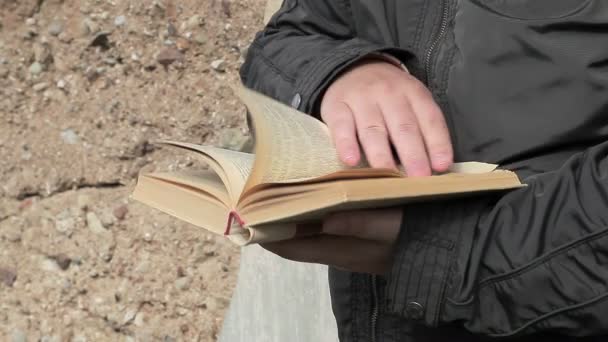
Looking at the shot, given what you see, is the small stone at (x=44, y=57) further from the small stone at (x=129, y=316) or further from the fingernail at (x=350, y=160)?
the fingernail at (x=350, y=160)

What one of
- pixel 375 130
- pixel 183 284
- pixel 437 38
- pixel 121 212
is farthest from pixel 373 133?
pixel 121 212

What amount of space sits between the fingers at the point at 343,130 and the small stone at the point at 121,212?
1.49 metres

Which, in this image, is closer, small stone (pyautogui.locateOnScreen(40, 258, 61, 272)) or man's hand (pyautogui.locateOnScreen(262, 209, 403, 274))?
man's hand (pyautogui.locateOnScreen(262, 209, 403, 274))

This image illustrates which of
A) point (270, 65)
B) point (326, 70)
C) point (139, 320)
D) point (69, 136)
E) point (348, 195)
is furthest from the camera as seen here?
point (69, 136)

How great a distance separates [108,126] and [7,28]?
527mm

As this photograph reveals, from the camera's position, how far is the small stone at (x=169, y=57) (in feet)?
8.31

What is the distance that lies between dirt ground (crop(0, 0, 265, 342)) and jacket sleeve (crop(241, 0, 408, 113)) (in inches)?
43.3

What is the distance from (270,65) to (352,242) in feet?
1.30

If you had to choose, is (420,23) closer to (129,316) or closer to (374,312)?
(374,312)

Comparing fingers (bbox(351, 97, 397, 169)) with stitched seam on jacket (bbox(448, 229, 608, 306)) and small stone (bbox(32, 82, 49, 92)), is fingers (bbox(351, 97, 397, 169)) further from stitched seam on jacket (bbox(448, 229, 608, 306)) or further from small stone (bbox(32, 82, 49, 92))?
small stone (bbox(32, 82, 49, 92))

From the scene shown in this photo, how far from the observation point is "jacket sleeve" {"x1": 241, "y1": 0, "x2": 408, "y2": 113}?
3.31ft

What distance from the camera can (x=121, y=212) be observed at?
2354 millimetres

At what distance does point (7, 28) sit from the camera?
8.84ft

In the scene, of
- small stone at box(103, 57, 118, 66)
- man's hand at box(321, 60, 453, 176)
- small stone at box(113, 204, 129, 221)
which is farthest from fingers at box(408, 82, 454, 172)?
small stone at box(103, 57, 118, 66)
